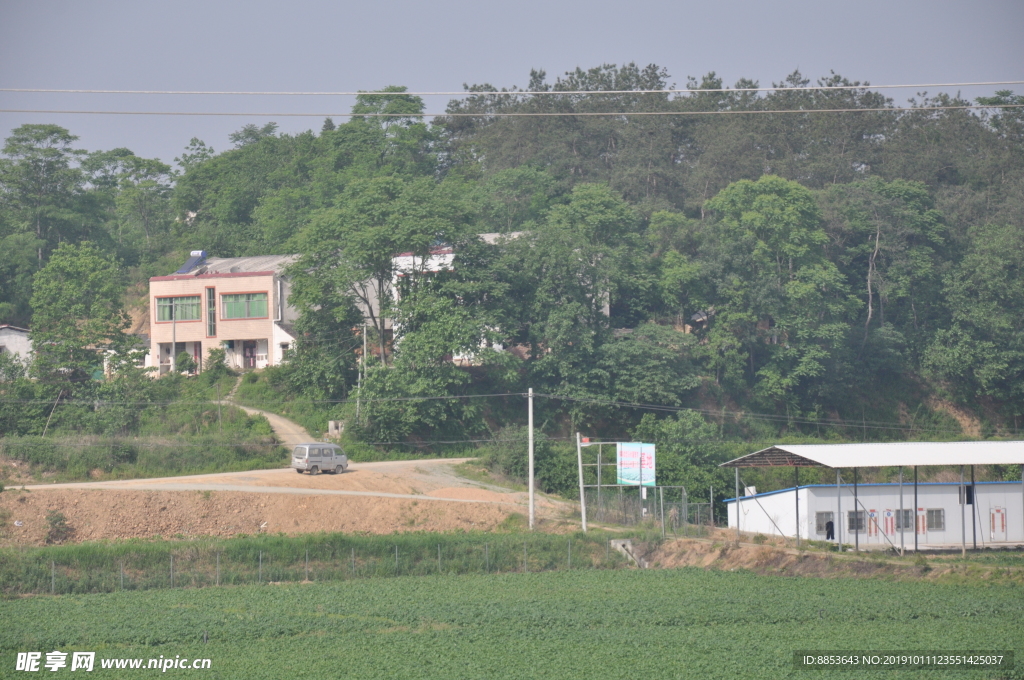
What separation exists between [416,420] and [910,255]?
39942 millimetres

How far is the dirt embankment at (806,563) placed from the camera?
3312 centimetres

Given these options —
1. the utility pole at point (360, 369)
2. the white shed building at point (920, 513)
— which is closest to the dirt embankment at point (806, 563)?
the white shed building at point (920, 513)

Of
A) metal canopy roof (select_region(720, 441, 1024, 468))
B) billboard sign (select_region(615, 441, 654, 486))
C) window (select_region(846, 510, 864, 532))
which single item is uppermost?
metal canopy roof (select_region(720, 441, 1024, 468))

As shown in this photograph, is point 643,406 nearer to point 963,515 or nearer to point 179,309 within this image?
point 963,515

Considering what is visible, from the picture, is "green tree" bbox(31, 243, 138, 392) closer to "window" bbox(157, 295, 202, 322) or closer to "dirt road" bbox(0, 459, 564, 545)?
"window" bbox(157, 295, 202, 322)

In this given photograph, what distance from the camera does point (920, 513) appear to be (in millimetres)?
41281

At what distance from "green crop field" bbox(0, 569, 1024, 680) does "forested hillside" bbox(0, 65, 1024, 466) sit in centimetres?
2777

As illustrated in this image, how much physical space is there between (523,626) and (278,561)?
45.3ft

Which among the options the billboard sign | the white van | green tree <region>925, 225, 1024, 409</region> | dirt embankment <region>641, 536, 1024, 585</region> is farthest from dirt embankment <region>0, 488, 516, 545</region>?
green tree <region>925, 225, 1024, 409</region>

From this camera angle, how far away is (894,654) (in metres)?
23.6

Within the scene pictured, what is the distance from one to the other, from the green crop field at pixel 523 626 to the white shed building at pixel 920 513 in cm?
823

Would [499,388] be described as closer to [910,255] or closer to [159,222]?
[910,255]

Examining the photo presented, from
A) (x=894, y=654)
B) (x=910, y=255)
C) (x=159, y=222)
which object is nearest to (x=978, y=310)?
(x=910, y=255)

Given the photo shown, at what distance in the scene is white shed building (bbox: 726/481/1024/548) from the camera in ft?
134
